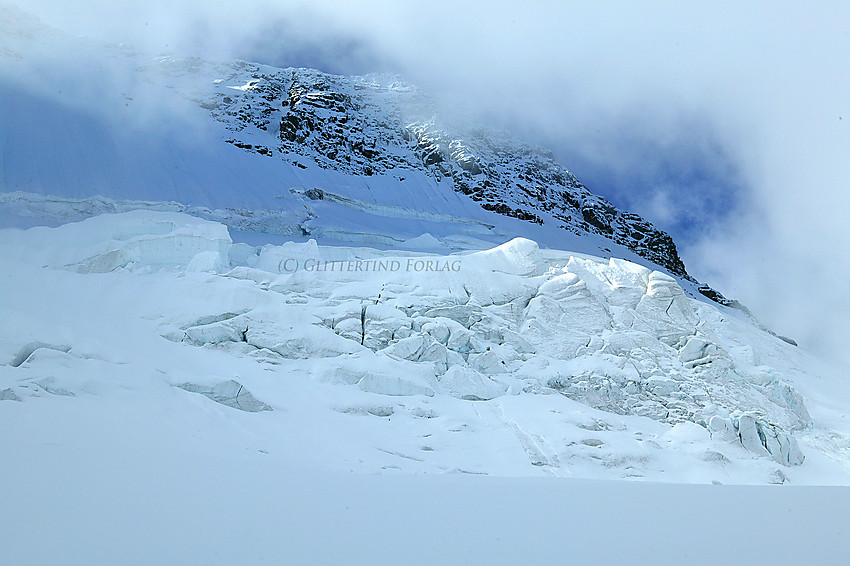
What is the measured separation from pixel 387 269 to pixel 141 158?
837 inches

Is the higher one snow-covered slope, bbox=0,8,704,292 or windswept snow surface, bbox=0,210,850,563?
snow-covered slope, bbox=0,8,704,292

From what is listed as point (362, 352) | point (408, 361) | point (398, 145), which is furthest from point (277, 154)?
point (408, 361)

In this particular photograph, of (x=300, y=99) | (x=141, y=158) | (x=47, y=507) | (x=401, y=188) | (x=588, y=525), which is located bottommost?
(x=47, y=507)

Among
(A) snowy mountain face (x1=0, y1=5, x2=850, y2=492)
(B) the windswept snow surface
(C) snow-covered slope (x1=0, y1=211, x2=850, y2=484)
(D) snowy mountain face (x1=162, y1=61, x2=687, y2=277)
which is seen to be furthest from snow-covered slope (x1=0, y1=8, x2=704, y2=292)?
(C) snow-covered slope (x1=0, y1=211, x2=850, y2=484)

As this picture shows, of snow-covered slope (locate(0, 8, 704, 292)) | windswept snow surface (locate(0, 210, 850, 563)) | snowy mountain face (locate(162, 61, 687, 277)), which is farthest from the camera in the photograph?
snowy mountain face (locate(162, 61, 687, 277))

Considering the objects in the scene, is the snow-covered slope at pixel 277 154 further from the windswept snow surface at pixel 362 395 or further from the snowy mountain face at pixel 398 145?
the windswept snow surface at pixel 362 395

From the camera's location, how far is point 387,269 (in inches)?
653

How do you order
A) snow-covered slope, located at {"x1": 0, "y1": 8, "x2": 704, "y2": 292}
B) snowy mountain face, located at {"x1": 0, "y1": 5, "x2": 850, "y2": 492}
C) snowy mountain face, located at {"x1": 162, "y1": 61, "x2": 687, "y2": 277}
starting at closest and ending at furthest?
snowy mountain face, located at {"x1": 0, "y1": 5, "x2": 850, "y2": 492}
snow-covered slope, located at {"x1": 0, "y1": 8, "x2": 704, "y2": 292}
snowy mountain face, located at {"x1": 162, "y1": 61, "x2": 687, "y2": 277}

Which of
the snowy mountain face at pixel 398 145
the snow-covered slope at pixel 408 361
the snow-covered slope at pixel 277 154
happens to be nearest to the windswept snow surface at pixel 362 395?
the snow-covered slope at pixel 408 361

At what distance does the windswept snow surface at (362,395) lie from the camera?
3.72m

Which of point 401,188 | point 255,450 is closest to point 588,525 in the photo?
point 255,450

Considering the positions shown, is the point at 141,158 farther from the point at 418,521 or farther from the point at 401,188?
the point at 418,521

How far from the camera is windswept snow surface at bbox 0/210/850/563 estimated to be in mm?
3723

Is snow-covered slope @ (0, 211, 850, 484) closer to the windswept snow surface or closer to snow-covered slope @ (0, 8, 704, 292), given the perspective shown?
the windswept snow surface
